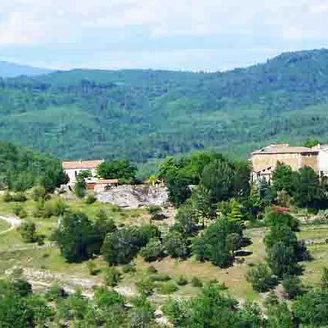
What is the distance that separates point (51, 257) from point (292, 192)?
1826cm

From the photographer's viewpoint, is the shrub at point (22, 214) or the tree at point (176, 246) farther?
the shrub at point (22, 214)

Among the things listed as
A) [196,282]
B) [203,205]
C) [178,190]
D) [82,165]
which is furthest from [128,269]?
[82,165]

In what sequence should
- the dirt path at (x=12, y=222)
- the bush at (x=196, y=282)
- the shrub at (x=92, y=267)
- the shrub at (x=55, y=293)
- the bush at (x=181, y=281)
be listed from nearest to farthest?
the bush at (x=196, y=282) → the shrub at (x=55, y=293) → the bush at (x=181, y=281) → the shrub at (x=92, y=267) → the dirt path at (x=12, y=222)

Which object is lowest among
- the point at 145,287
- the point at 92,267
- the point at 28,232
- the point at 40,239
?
the point at 145,287

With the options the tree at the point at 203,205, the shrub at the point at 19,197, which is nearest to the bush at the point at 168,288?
the tree at the point at 203,205

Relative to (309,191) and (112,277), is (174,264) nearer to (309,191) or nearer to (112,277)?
(112,277)

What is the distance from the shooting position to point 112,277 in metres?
61.5

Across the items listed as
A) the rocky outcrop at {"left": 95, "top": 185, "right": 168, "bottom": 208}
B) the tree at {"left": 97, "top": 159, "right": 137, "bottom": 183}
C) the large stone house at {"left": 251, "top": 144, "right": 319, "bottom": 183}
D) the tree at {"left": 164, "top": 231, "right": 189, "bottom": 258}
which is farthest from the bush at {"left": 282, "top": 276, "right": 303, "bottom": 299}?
the tree at {"left": 97, "top": 159, "right": 137, "bottom": 183}

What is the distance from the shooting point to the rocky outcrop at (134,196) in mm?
73688

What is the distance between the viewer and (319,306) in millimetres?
53625

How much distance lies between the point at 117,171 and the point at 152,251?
1721cm

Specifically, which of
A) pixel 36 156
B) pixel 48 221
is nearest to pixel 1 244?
pixel 48 221

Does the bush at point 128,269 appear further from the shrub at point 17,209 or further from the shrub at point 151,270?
the shrub at point 17,209

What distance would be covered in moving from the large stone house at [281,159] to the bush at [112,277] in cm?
1768
